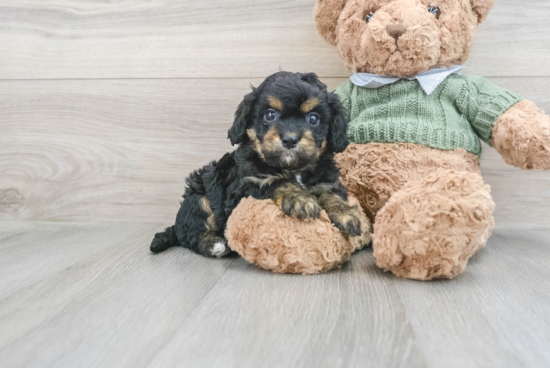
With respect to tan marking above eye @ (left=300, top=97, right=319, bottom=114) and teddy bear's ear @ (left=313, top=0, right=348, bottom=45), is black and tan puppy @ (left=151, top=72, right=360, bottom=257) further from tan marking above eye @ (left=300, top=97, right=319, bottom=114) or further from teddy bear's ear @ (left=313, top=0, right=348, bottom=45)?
teddy bear's ear @ (left=313, top=0, right=348, bottom=45)

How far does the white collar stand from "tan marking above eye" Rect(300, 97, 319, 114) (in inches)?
12.1

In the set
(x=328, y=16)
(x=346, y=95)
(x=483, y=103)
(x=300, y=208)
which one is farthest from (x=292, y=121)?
(x=483, y=103)

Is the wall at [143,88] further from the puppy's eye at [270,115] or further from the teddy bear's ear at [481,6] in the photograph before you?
the puppy's eye at [270,115]

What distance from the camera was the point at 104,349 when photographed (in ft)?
2.52

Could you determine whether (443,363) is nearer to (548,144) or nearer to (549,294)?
(549,294)

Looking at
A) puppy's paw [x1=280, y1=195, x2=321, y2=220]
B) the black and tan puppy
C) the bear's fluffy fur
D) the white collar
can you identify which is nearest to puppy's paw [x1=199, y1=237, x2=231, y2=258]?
the black and tan puppy

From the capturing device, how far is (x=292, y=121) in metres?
1.14

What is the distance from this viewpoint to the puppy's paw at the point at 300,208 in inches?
43.9

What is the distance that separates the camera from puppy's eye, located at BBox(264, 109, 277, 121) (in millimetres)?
1149

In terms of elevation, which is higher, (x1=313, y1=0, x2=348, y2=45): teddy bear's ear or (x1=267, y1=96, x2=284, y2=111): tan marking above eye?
(x1=313, y1=0, x2=348, y2=45): teddy bear's ear

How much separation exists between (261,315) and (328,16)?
101 cm

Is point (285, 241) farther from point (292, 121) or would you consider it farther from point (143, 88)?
point (143, 88)

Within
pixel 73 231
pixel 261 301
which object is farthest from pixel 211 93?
pixel 261 301

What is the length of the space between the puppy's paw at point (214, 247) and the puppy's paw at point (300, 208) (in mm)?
313
